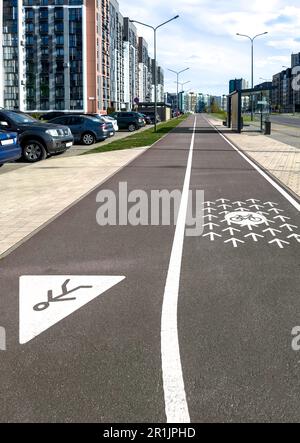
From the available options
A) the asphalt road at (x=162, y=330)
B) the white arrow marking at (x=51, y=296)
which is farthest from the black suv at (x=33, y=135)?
the white arrow marking at (x=51, y=296)

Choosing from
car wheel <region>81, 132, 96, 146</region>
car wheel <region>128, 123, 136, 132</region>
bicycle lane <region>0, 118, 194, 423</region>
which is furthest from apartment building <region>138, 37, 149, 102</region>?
bicycle lane <region>0, 118, 194, 423</region>

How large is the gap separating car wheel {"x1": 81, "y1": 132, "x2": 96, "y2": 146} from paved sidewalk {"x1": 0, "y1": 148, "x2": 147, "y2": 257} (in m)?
7.08

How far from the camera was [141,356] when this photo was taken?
3.74 m

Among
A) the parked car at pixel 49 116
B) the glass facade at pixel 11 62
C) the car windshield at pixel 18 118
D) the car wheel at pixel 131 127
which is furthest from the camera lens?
the glass facade at pixel 11 62

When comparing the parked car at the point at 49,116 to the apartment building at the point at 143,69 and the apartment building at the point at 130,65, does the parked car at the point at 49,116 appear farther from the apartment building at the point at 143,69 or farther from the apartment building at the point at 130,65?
the apartment building at the point at 143,69

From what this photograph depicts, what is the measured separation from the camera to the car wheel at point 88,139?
26594 millimetres

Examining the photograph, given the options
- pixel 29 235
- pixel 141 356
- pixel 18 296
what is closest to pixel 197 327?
pixel 141 356

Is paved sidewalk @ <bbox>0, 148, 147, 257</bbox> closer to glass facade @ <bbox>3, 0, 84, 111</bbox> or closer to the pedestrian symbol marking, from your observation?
the pedestrian symbol marking

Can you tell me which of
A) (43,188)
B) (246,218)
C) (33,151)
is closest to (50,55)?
(33,151)

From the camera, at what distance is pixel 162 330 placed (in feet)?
13.8

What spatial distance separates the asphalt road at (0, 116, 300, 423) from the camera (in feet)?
10.2

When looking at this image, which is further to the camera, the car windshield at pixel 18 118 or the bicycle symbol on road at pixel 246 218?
the car windshield at pixel 18 118

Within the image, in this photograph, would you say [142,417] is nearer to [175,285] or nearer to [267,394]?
[267,394]

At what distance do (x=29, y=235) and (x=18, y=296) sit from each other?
8.46ft
